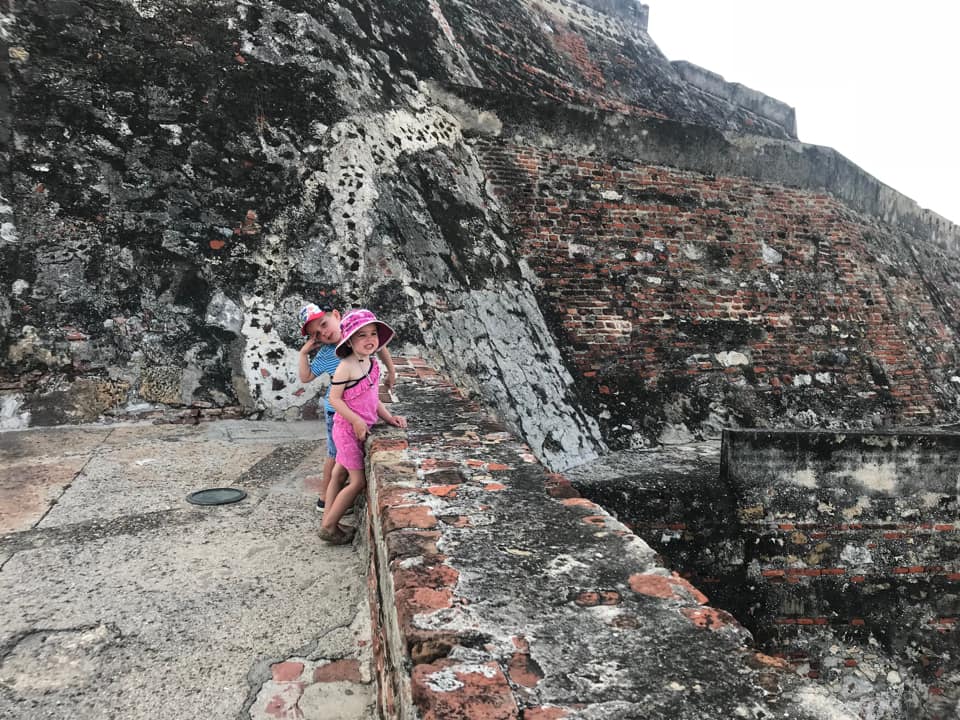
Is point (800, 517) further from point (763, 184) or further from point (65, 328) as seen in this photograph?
point (65, 328)

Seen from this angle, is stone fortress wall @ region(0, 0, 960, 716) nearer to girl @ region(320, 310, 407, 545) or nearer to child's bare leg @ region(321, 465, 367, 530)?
girl @ region(320, 310, 407, 545)

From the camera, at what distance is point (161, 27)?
16.3 feet

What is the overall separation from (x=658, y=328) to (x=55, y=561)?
16.3 ft

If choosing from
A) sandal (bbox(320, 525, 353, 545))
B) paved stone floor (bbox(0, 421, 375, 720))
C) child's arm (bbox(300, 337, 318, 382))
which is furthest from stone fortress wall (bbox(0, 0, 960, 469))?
sandal (bbox(320, 525, 353, 545))

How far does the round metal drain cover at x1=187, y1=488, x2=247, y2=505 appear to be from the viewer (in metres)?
3.06

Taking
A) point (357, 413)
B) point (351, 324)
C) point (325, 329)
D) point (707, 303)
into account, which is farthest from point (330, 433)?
point (707, 303)

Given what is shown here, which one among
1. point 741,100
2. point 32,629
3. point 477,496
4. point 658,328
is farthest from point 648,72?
point 32,629

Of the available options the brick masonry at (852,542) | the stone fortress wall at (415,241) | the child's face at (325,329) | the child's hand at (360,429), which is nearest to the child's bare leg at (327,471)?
the child's hand at (360,429)

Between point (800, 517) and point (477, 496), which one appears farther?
point (800, 517)

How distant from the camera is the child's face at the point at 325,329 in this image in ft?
10.7

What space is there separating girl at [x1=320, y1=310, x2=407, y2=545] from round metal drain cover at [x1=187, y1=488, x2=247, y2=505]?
694mm

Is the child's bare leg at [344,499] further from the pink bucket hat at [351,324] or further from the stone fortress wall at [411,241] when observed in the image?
the stone fortress wall at [411,241]

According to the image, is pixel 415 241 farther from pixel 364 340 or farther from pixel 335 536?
pixel 335 536

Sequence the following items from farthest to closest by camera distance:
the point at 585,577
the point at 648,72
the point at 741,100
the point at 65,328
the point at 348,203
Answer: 1. the point at 741,100
2. the point at 648,72
3. the point at 348,203
4. the point at 65,328
5. the point at 585,577
